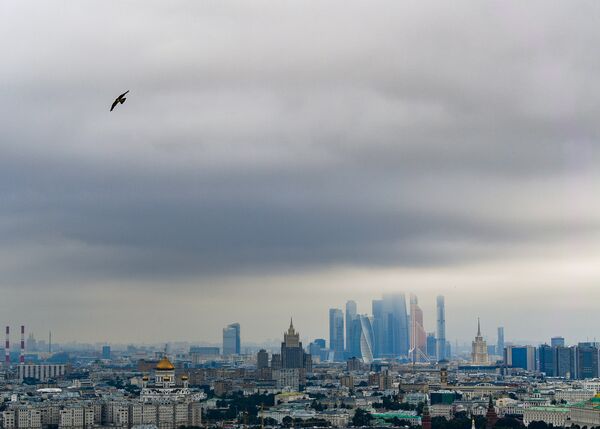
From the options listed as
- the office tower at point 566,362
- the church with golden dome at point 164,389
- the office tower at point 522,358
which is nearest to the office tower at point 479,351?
the office tower at point 522,358

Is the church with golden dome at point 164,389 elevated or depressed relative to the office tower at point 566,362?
depressed

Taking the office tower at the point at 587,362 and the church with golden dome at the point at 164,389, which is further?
the office tower at the point at 587,362

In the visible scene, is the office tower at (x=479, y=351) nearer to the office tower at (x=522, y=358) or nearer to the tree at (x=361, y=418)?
the office tower at (x=522, y=358)

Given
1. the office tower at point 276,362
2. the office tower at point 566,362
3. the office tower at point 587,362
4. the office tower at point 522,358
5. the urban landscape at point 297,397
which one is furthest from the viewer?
the office tower at point 522,358

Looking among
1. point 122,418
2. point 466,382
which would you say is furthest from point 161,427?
point 466,382

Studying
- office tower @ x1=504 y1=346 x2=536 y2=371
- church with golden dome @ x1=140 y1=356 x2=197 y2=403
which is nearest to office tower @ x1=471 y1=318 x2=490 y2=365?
office tower @ x1=504 y1=346 x2=536 y2=371
